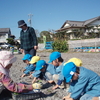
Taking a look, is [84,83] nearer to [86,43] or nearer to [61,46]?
[86,43]

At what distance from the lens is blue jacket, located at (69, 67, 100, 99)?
228cm

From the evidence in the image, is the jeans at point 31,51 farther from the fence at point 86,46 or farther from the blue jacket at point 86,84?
the fence at point 86,46

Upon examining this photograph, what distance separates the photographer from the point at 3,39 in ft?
145

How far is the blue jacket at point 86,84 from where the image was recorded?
2.28 meters

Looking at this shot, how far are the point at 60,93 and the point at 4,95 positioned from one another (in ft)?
3.58

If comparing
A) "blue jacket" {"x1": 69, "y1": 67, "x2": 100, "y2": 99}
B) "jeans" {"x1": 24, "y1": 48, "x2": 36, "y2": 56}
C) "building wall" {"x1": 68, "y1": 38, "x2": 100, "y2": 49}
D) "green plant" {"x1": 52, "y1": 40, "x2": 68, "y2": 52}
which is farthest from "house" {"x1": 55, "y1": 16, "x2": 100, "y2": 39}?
"blue jacket" {"x1": 69, "y1": 67, "x2": 100, "y2": 99}

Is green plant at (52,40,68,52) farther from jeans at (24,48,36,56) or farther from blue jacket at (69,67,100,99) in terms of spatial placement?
blue jacket at (69,67,100,99)

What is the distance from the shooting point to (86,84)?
234 cm

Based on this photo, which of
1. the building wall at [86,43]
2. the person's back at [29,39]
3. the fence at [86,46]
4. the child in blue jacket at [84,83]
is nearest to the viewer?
the child in blue jacket at [84,83]

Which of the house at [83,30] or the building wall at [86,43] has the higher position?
the house at [83,30]

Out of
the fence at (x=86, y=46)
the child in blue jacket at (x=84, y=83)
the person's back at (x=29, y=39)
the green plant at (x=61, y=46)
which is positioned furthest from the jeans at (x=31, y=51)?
the green plant at (x=61, y=46)

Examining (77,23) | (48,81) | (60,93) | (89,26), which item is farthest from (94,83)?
(77,23)

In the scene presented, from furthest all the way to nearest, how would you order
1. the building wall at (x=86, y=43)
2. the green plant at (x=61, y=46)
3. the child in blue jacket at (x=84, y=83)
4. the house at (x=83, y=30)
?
the house at (x=83, y=30), the green plant at (x=61, y=46), the building wall at (x=86, y=43), the child in blue jacket at (x=84, y=83)

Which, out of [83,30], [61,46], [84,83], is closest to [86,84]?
[84,83]
